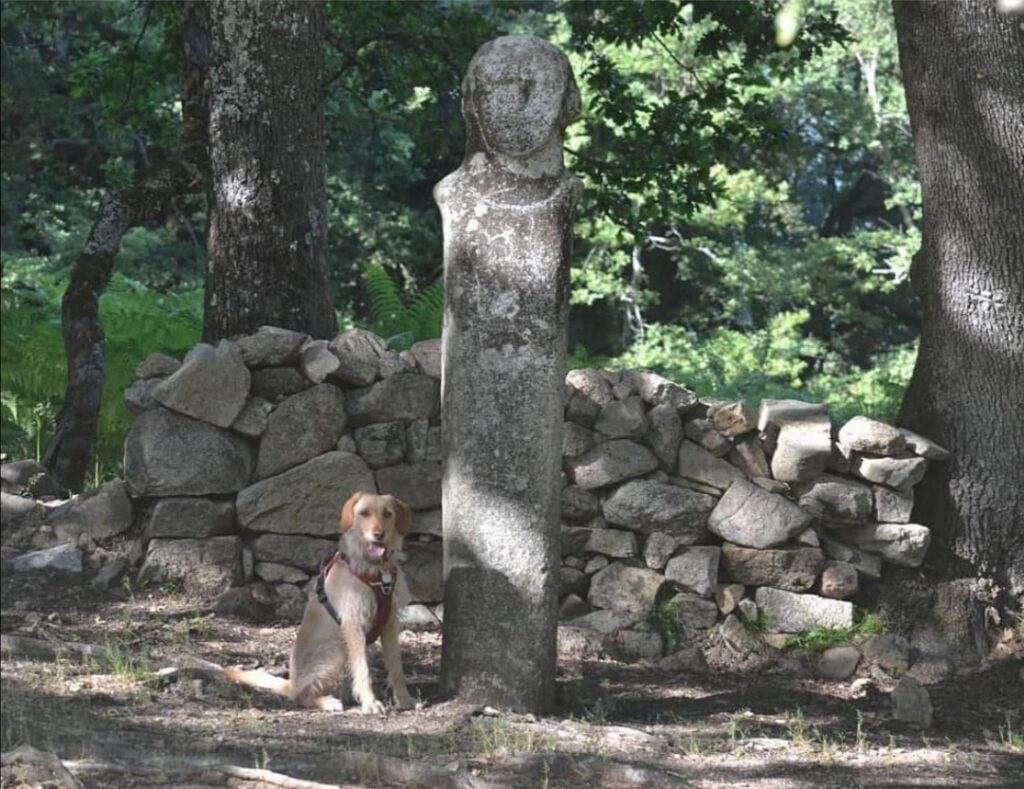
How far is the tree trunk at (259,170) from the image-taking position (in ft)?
29.5

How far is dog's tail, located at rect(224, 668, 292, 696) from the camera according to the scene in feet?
22.1

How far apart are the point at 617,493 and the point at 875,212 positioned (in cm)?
2658

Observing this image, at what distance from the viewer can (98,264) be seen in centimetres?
928

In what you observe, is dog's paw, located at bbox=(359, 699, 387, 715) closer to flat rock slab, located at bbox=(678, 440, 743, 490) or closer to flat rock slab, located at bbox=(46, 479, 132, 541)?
flat rock slab, located at bbox=(46, 479, 132, 541)

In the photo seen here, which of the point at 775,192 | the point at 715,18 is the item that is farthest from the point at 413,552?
the point at 775,192

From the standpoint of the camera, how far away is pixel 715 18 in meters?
12.0

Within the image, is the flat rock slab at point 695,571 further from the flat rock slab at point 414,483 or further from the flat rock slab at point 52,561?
the flat rock slab at point 52,561

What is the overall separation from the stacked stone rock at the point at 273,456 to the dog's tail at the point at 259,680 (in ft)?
4.37

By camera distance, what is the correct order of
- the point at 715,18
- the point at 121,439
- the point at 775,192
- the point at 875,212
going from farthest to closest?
the point at 875,212, the point at 775,192, the point at 715,18, the point at 121,439

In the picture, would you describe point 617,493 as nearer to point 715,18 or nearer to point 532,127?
point 532,127

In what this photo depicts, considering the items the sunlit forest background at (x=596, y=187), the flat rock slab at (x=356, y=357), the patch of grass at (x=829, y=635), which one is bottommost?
the patch of grass at (x=829, y=635)

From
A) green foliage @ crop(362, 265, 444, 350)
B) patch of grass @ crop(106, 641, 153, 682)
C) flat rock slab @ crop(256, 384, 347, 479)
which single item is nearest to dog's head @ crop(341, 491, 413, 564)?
patch of grass @ crop(106, 641, 153, 682)

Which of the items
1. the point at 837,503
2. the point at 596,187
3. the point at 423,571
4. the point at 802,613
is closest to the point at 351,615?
the point at 423,571

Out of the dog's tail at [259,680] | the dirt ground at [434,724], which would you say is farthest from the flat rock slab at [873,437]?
the dog's tail at [259,680]
